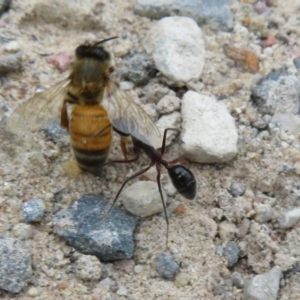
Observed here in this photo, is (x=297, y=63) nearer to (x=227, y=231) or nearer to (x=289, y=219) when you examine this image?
(x=289, y=219)

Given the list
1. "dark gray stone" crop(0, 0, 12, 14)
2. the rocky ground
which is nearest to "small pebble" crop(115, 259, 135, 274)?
the rocky ground

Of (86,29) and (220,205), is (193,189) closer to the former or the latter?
(220,205)

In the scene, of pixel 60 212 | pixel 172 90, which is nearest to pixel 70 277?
pixel 60 212

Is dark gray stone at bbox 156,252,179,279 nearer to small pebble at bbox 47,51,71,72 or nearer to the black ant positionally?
the black ant

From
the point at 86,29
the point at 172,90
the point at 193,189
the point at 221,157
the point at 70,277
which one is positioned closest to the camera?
the point at 70,277

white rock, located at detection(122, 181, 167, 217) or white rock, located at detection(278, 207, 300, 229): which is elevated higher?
white rock, located at detection(278, 207, 300, 229)

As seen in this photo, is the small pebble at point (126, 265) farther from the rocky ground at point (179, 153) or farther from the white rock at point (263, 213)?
the white rock at point (263, 213)
